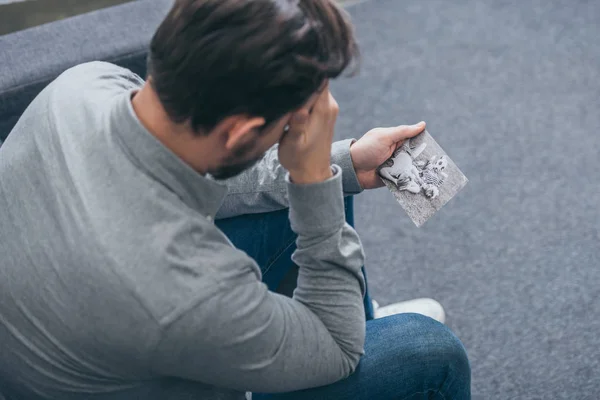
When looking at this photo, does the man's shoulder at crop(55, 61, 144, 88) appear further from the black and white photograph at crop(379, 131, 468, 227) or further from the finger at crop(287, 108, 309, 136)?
the black and white photograph at crop(379, 131, 468, 227)

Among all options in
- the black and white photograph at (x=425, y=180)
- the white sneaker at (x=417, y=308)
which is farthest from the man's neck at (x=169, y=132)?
the white sneaker at (x=417, y=308)

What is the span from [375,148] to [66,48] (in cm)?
65

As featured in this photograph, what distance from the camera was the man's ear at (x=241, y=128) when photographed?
76 centimetres

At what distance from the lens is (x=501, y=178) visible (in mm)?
1811

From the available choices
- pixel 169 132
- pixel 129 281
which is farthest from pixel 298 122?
pixel 129 281

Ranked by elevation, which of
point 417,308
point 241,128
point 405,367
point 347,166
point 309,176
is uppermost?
point 241,128

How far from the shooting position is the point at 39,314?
77cm

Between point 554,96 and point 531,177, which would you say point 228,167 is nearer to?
point 531,177

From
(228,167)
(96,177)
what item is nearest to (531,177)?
(228,167)

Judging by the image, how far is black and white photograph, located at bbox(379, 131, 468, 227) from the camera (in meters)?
1.15

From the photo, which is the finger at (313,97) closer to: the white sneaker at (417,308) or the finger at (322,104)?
the finger at (322,104)

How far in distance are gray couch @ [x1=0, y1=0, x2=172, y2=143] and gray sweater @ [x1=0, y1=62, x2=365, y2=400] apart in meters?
0.49

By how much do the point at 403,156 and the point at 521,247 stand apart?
23.4 inches

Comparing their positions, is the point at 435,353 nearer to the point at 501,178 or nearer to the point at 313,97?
the point at 313,97
